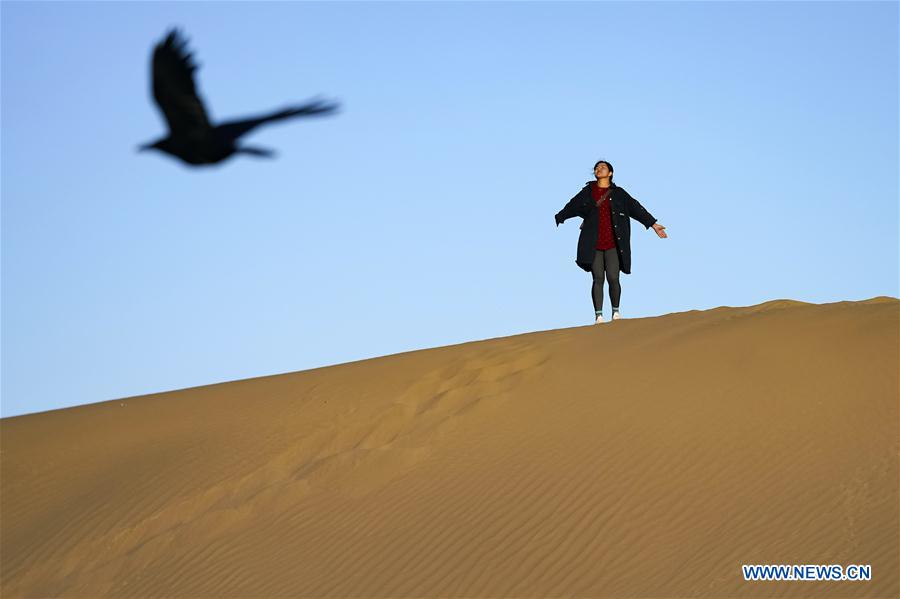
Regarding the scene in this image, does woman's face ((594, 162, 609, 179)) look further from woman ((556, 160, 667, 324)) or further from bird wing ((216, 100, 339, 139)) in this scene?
bird wing ((216, 100, 339, 139))

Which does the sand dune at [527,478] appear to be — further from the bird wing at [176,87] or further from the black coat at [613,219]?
the bird wing at [176,87]

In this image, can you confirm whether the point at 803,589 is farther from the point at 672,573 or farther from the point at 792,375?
the point at 792,375

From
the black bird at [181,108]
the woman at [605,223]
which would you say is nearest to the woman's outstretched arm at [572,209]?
the woman at [605,223]

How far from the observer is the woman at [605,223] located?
13.4m

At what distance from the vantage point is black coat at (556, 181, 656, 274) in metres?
13.4

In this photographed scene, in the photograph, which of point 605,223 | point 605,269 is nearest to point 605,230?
point 605,223

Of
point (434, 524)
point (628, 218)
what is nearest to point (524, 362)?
point (628, 218)

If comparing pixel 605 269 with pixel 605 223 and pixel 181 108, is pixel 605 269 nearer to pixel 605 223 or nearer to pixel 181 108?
pixel 605 223

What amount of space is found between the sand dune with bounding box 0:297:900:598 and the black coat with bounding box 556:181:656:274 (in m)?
0.85

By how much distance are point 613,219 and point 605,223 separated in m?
0.10

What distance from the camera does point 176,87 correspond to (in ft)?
23.5

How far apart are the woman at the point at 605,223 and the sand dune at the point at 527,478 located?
0.74 meters

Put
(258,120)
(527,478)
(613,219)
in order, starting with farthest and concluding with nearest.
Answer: (613,219)
(527,478)
(258,120)

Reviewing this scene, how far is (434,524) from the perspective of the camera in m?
→ 10.6
